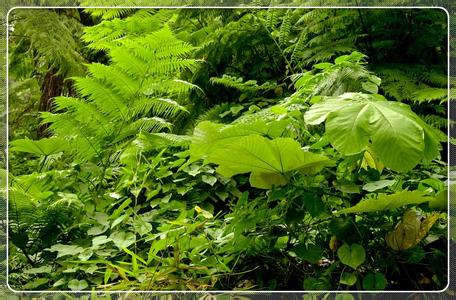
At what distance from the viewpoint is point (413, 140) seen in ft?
1.91

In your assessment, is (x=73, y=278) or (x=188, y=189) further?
(x=188, y=189)

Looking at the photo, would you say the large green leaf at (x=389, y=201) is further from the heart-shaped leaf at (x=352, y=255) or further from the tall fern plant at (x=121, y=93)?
the tall fern plant at (x=121, y=93)

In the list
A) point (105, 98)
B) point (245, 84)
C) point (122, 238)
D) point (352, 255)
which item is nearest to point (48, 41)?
point (105, 98)

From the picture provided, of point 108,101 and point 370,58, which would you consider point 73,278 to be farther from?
point 370,58

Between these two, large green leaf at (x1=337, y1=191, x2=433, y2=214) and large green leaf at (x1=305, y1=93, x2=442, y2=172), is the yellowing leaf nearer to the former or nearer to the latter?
large green leaf at (x1=337, y1=191, x2=433, y2=214)

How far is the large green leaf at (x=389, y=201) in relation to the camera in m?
0.65

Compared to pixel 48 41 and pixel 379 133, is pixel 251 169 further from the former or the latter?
pixel 48 41

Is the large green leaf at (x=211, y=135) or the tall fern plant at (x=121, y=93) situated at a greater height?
the large green leaf at (x=211, y=135)

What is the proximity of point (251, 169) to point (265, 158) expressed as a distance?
1.6 inches

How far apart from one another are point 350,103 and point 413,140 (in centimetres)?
9

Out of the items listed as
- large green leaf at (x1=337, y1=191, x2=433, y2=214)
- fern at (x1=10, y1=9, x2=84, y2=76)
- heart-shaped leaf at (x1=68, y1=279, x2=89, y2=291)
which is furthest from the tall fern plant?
large green leaf at (x1=337, y1=191, x2=433, y2=214)

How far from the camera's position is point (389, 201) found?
2.15 ft

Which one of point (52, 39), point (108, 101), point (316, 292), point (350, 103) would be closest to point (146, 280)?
point (316, 292)

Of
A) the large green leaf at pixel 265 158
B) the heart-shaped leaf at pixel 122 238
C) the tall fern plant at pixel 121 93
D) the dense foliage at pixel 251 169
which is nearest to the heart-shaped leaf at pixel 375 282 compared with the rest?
the dense foliage at pixel 251 169
